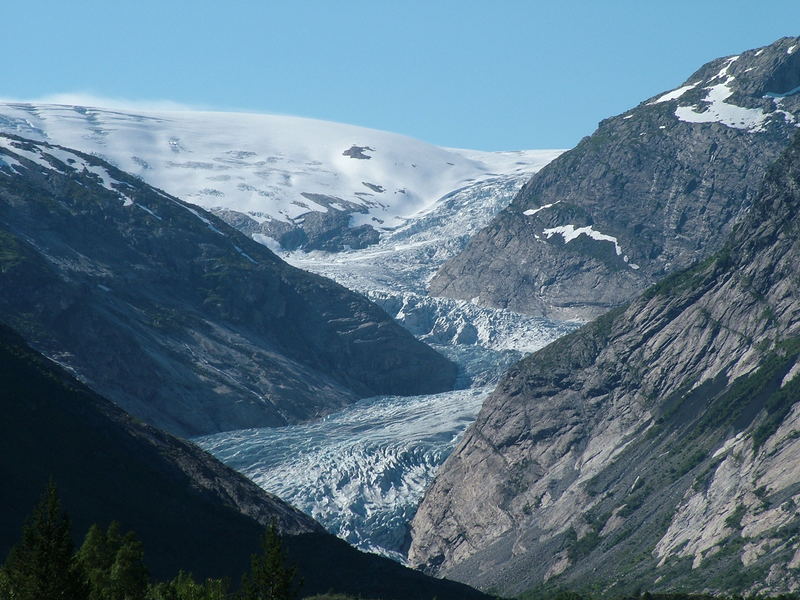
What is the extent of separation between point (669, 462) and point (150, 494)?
6066 centimetres

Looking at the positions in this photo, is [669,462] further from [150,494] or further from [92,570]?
[92,570]

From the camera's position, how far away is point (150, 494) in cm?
12325

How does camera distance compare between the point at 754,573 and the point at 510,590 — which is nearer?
the point at 754,573

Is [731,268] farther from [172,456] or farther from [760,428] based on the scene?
[172,456]

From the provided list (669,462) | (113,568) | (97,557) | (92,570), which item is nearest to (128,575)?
(113,568)

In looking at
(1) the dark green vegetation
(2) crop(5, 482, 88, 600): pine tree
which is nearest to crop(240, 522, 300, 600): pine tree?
(1) the dark green vegetation

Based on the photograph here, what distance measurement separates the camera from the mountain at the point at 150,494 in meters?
114

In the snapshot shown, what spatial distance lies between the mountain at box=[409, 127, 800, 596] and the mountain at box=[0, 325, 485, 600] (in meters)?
25.6

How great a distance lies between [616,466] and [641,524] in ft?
66.2

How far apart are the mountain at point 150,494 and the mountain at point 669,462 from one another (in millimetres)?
25622

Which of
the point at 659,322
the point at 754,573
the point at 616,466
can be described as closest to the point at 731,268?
the point at 659,322

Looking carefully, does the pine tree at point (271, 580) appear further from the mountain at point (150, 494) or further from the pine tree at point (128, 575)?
the mountain at point (150, 494)

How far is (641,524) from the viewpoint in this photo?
151125 millimetres

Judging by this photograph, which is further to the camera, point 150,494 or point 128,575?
Result: point 150,494
